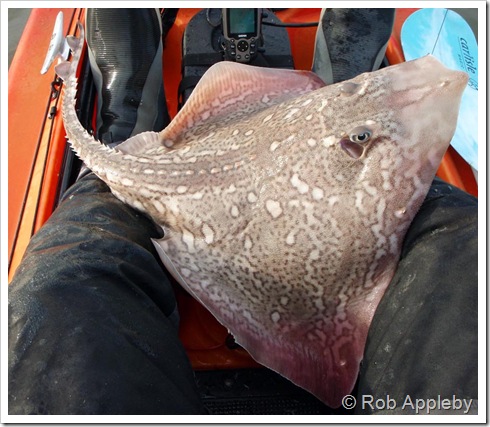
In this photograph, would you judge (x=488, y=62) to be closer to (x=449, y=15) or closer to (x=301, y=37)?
(x=301, y=37)

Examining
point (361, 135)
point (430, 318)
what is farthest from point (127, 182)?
point (430, 318)

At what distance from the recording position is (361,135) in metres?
1.46

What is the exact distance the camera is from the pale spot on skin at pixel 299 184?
152 cm

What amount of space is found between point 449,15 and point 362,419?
3.42 metres

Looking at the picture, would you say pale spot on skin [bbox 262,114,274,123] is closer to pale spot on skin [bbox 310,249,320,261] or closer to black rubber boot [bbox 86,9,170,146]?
pale spot on skin [bbox 310,249,320,261]

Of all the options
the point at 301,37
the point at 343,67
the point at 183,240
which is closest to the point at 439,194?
the point at 183,240

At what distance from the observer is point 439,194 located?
1.65 metres

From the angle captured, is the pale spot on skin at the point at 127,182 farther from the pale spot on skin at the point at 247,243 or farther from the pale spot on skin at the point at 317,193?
the pale spot on skin at the point at 317,193

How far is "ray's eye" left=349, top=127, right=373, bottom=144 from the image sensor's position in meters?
1.46

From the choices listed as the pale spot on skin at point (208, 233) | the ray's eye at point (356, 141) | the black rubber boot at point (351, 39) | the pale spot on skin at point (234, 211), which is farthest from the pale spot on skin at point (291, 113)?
the black rubber boot at point (351, 39)

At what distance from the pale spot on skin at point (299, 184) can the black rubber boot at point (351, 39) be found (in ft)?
4.21

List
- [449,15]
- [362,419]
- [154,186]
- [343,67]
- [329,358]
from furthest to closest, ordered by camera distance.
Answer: [449,15]
[343,67]
[154,186]
[329,358]
[362,419]

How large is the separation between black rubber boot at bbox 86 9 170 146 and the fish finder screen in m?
0.49

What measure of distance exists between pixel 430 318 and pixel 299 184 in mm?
594
